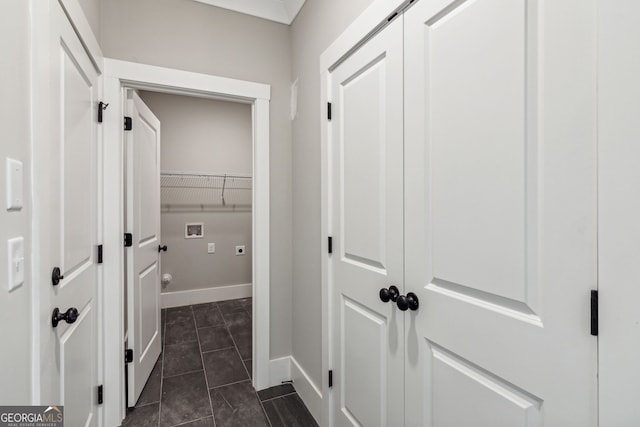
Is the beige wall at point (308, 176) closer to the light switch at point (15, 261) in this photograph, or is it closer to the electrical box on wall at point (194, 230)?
the light switch at point (15, 261)

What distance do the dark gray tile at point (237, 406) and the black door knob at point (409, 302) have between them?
1272mm

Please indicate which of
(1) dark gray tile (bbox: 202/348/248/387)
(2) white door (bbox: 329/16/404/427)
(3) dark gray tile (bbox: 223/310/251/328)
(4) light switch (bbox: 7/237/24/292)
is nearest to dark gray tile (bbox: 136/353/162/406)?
(1) dark gray tile (bbox: 202/348/248/387)

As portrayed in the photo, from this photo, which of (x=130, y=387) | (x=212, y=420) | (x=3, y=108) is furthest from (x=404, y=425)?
(x=130, y=387)

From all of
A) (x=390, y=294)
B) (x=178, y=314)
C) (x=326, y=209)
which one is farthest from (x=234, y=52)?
(x=178, y=314)

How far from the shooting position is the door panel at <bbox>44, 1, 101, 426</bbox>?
0.96 meters

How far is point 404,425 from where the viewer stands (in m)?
1.07

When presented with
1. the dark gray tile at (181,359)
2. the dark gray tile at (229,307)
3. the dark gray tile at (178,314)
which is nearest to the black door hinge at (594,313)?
the dark gray tile at (181,359)

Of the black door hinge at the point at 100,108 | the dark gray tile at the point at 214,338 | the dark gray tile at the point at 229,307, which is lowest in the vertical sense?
the dark gray tile at the point at 214,338

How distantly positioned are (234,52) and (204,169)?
1980mm

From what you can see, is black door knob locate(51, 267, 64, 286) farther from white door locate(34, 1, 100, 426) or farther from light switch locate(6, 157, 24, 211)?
light switch locate(6, 157, 24, 211)

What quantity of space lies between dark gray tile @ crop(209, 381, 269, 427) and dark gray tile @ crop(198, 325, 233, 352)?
2.01 ft

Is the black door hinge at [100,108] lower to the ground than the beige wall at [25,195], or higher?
higher

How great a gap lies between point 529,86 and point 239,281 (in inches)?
148

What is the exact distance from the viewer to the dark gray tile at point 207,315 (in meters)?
3.05
